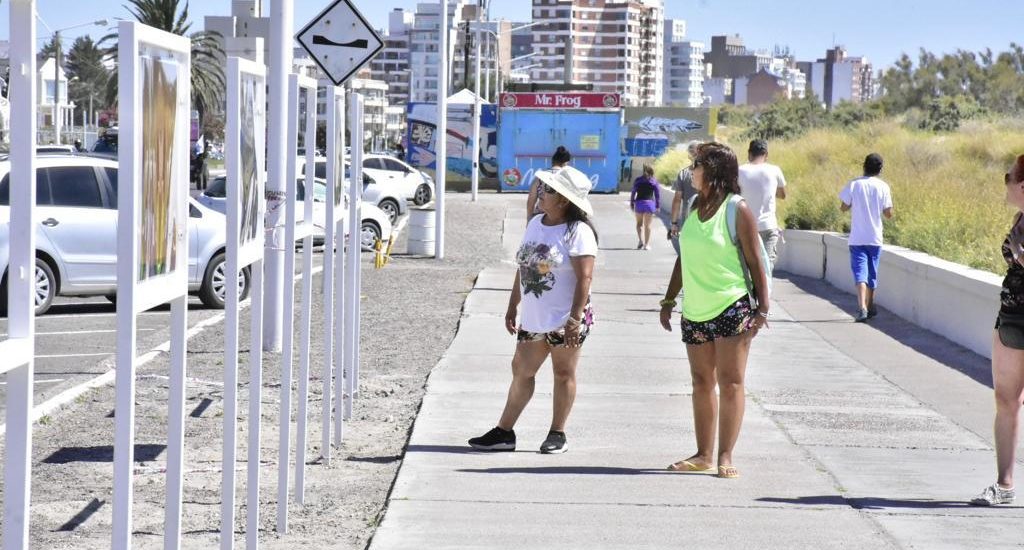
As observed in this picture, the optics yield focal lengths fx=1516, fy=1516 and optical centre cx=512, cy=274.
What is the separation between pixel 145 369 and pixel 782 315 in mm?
7861

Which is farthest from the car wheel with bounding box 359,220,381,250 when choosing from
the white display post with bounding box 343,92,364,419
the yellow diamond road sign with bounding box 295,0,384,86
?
the white display post with bounding box 343,92,364,419

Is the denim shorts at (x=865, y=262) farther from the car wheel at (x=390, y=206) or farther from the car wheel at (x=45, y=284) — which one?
the car wheel at (x=390, y=206)

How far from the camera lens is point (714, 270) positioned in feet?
25.2

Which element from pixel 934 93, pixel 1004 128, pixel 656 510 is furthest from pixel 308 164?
pixel 934 93

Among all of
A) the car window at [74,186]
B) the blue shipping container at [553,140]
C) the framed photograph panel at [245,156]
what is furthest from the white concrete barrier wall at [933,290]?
the blue shipping container at [553,140]

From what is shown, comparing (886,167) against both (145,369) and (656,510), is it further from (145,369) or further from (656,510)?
(656,510)

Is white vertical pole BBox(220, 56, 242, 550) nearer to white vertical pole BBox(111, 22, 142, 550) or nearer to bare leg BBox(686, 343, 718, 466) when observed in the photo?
white vertical pole BBox(111, 22, 142, 550)

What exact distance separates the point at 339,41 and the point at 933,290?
6663mm

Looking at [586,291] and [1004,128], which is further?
[1004,128]

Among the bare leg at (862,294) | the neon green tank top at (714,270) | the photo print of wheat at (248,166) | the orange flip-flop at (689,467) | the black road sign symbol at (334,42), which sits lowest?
the orange flip-flop at (689,467)

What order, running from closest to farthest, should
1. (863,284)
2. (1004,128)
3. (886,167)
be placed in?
(863,284), (886,167), (1004,128)

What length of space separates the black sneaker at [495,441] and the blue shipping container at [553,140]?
41405 mm

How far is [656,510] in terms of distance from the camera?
7102 mm

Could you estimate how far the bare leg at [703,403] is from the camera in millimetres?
7859
